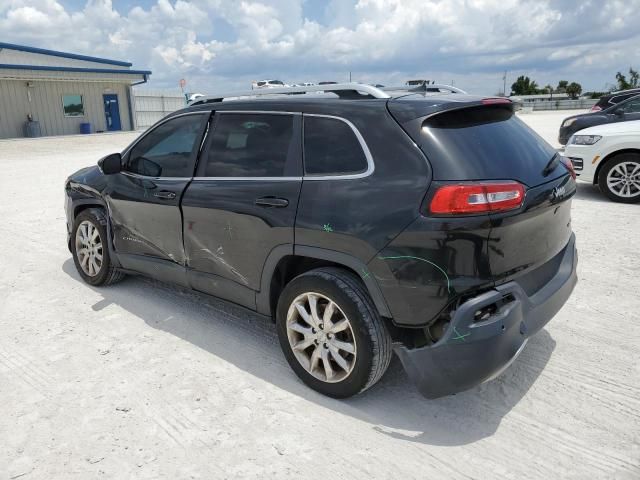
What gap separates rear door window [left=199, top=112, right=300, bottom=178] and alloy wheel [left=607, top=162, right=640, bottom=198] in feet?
21.3

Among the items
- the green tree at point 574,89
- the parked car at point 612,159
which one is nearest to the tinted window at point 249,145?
the parked car at point 612,159

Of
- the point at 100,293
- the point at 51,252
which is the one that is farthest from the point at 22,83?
the point at 100,293

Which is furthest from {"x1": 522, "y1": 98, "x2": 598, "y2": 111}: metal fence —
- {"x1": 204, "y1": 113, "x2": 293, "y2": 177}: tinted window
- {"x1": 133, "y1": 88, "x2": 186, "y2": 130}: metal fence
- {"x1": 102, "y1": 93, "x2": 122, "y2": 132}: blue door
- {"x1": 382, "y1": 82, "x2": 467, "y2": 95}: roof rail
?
→ {"x1": 204, "y1": 113, "x2": 293, "y2": 177}: tinted window

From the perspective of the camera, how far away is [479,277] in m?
2.52

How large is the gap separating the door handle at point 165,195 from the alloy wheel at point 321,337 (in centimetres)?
139

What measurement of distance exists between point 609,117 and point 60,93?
27873 mm

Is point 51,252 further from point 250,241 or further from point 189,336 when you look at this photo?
point 250,241

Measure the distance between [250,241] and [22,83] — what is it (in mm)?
29028

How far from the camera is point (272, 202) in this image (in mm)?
3152

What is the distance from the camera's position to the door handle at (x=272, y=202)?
309 cm

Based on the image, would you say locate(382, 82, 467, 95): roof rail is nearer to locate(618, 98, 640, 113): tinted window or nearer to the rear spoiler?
the rear spoiler

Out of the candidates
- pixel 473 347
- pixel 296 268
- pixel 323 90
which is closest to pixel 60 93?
pixel 323 90

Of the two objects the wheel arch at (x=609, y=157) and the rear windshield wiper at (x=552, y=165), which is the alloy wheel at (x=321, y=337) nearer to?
the rear windshield wiper at (x=552, y=165)

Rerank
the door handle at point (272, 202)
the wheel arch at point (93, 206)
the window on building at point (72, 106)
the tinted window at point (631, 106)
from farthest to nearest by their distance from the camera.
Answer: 1. the window on building at point (72, 106)
2. the tinted window at point (631, 106)
3. the wheel arch at point (93, 206)
4. the door handle at point (272, 202)
